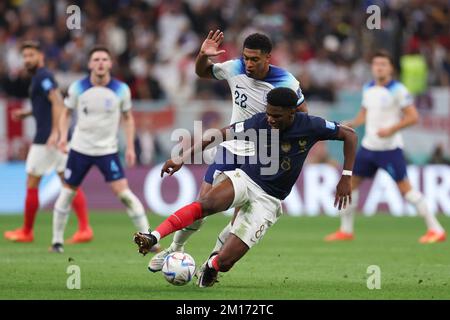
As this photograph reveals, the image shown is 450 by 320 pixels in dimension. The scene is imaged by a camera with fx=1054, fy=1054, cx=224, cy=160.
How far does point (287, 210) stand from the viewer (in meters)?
20.7

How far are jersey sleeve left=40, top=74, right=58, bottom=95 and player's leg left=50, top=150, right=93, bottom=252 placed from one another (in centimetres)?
126

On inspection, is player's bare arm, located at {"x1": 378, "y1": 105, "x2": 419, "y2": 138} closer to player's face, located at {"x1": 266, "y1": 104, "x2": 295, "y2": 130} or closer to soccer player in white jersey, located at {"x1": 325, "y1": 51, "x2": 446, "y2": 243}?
soccer player in white jersey, located at {"x1": 325, "y1": 51, "x2": 446, "y2": 243}

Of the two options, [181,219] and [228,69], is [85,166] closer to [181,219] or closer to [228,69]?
[228,69]

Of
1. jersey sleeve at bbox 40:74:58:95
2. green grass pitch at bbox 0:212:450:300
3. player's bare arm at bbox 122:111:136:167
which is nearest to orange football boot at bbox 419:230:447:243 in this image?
green grass pitch at bbox 0:212:450:300

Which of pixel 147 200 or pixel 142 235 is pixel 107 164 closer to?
pixel 142 235

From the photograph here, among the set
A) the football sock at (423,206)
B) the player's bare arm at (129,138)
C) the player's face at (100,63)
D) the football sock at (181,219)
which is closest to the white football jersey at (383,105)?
the football sock at (423,206)

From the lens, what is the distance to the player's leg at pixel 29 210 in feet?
49.6

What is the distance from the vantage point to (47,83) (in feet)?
48.8

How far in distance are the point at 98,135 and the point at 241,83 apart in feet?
12.6

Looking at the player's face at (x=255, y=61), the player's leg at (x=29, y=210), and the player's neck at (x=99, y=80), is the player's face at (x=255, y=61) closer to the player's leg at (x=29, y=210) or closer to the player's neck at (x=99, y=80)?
the player's neck at (x=99, y=80)

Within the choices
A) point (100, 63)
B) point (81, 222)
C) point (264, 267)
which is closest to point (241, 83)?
point (264, 267)

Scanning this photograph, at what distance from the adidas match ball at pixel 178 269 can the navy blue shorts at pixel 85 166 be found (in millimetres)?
4224
